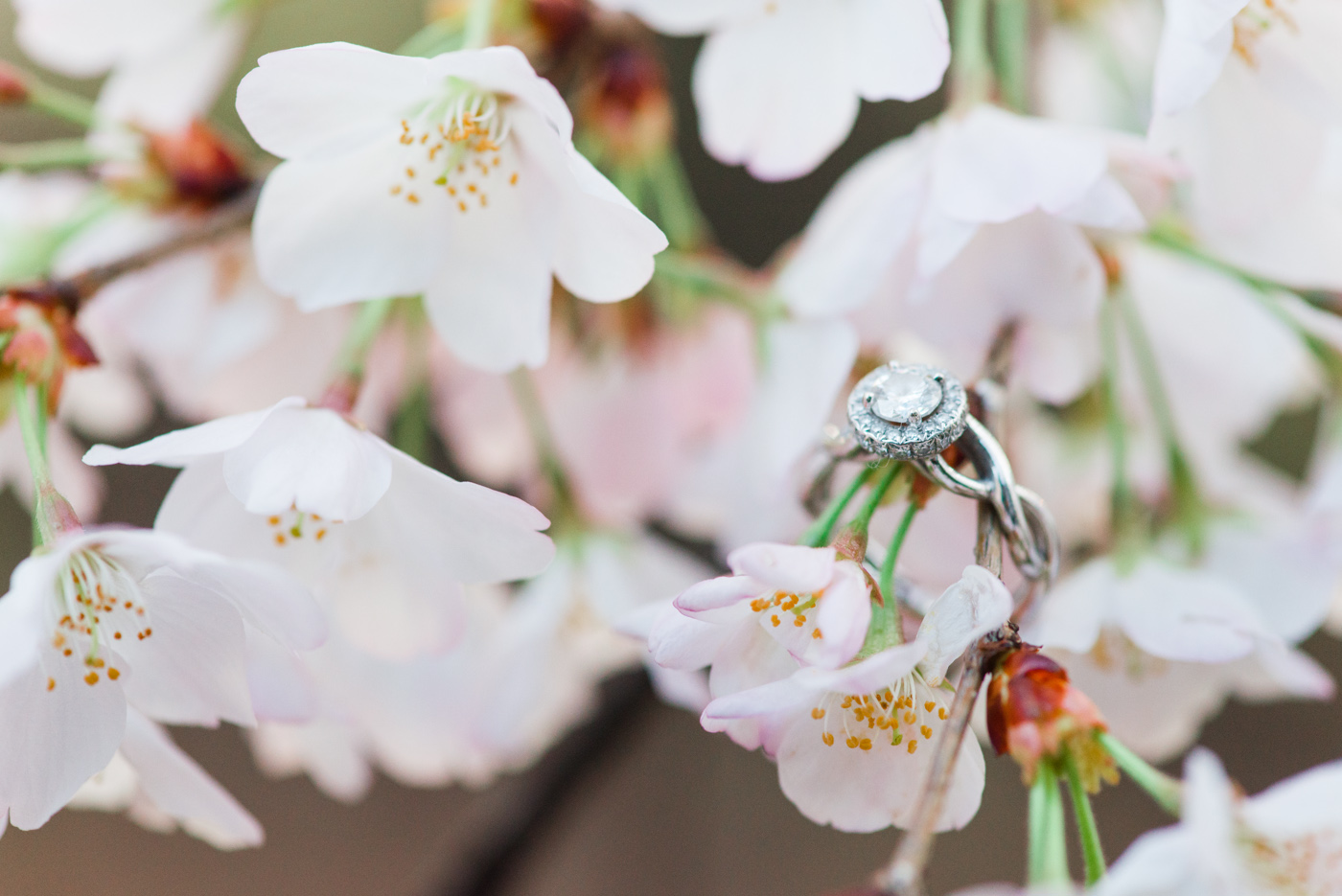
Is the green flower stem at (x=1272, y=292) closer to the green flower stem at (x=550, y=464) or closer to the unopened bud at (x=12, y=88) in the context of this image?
the green flower stem at (x=550, y=464)

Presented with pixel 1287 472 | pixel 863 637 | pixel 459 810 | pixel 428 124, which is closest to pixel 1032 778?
pixel 863 637

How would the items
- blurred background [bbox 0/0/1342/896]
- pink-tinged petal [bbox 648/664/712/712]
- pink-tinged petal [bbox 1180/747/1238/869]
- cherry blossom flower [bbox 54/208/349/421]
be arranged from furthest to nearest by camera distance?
blurred background [bbox 0/0/1342/896] < cherry blossom flower [bbox 54/208/349/421] < pink-tinged petal [bbox 648/664/712/712] < pink-tinged petal [bbox 1180/747/1238/869]

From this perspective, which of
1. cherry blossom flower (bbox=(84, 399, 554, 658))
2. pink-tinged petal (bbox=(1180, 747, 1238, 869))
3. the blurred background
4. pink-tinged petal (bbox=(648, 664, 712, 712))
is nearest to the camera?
pink-tinged petal (bbox=(1180, 747, 1238, 869))

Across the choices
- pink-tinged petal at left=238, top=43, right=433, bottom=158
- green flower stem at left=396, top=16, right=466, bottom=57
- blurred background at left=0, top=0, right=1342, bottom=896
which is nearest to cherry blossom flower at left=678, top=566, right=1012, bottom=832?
pink-tinged petal at left=238, top=43, right=433, bottom=158

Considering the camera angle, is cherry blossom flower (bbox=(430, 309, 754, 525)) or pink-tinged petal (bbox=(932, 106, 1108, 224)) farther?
cherry blossom flower (bbox=(430, 309, 754, 525))

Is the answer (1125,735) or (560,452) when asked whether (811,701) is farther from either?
(560,452)

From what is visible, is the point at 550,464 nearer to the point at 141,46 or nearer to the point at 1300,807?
the point at 141,46

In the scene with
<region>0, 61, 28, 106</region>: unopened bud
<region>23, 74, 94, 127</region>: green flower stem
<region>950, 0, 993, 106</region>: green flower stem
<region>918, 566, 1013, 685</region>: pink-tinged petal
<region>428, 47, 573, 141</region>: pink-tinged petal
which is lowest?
<region>918, 566, 1013, 685</region>: pink-tinged petal

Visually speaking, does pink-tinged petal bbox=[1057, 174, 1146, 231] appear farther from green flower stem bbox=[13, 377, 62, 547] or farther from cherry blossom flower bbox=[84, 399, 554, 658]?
green flower stem bbox=[13, 377, 62, 547]
